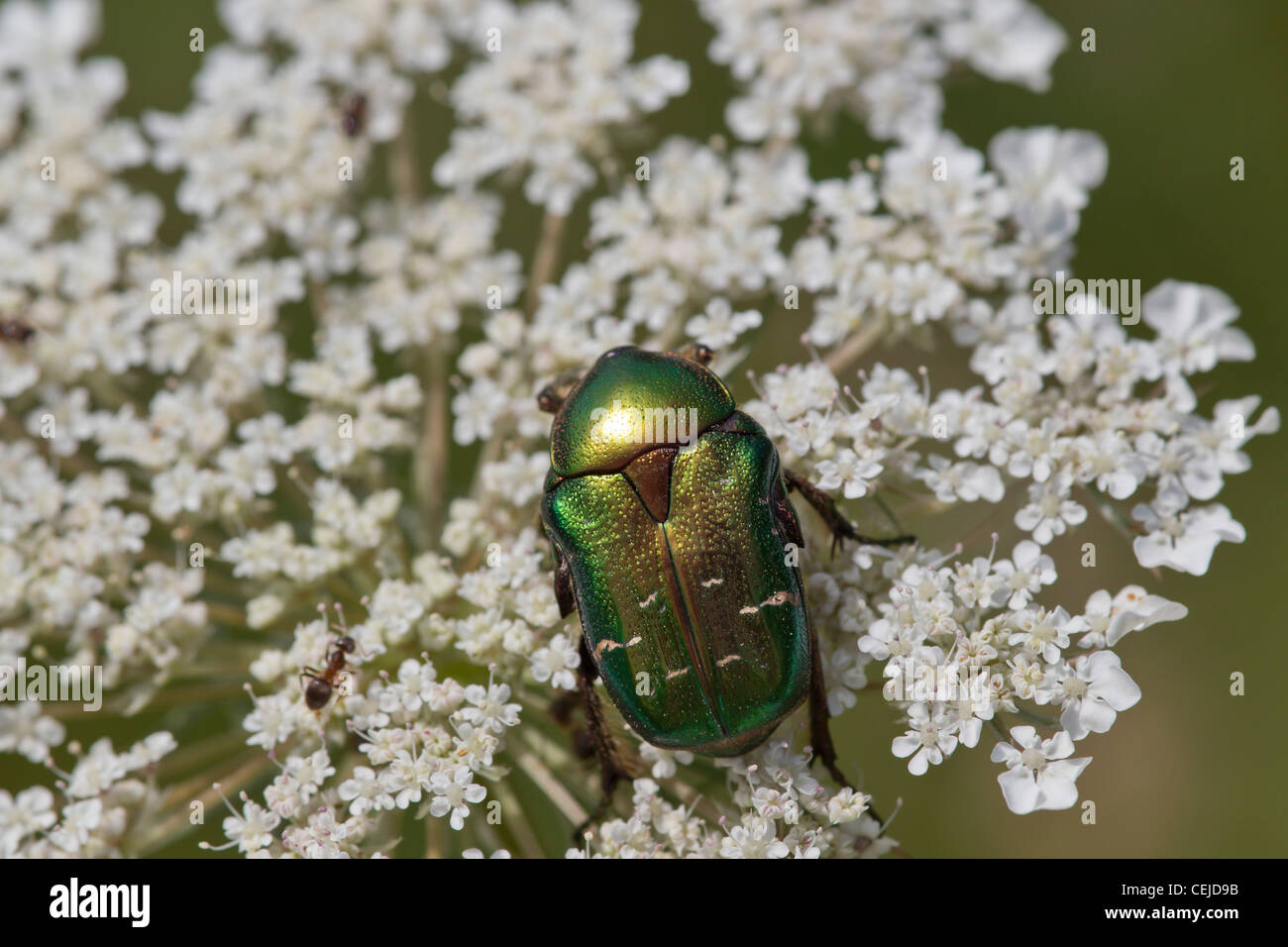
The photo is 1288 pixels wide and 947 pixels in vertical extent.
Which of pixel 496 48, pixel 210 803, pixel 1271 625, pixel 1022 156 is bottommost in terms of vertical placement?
pixel 210 803

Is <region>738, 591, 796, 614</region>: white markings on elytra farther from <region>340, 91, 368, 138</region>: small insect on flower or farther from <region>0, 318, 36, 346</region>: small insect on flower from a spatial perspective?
<region>0, 318, 36, 346</region>: small insect on flower

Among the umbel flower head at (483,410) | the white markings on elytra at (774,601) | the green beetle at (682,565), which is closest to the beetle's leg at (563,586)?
the green beetle at (682,565)

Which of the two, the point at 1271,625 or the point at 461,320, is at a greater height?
the point at 461,320
